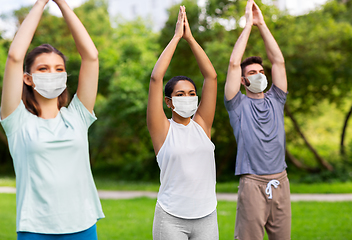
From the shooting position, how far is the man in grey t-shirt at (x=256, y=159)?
11.8ft

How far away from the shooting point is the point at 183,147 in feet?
9.80

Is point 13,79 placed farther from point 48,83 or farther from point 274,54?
point 274,54

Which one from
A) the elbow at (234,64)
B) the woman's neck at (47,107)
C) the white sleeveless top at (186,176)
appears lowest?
the white sleeveless top at (186,176)

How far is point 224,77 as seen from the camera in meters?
12.0

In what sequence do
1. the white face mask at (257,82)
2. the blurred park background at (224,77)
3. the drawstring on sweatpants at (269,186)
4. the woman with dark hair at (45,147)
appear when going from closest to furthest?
the woman with dark hair at (45,147), the drawstring on sweatpants at (269,186), the white face mask at (257,82), the blurred park background at (224,77)

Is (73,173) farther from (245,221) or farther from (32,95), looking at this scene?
(245,221)

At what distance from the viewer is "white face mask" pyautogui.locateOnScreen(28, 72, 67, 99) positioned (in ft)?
8.14

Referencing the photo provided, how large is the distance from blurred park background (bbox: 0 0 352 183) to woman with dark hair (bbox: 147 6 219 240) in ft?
16.4

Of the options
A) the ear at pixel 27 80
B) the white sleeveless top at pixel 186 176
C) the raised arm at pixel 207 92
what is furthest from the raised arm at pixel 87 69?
the raised arm at pixel 207 92

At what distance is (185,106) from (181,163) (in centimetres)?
48

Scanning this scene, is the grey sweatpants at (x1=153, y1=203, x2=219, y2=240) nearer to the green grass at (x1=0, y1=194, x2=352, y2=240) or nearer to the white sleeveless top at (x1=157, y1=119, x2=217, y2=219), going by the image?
the white sleeveless top at (x1=157, y1=119, x2=217, y2=219)

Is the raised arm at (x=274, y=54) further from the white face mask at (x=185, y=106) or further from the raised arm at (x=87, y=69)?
the raised arm at (x=87, y=69)

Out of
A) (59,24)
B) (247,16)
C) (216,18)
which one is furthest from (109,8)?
(247,16)

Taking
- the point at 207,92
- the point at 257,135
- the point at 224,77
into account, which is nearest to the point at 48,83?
the point at 207,92
